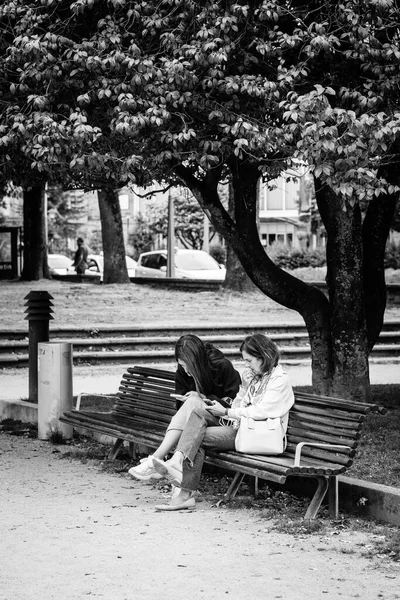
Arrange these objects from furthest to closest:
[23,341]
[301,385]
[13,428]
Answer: [23,341], [301,385], [13,428]

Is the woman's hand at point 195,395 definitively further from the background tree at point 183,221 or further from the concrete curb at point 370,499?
the background tree at point 183,221

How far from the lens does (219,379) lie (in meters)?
7.83

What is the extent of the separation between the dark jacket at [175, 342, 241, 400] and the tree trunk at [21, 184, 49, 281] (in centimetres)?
2070

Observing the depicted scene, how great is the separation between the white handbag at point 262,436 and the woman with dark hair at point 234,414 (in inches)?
1.6

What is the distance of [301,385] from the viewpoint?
1358 cm

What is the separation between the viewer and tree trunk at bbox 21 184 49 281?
93.2 feet

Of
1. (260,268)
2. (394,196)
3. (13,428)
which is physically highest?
(394,196)

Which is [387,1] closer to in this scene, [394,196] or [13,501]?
[394,196]

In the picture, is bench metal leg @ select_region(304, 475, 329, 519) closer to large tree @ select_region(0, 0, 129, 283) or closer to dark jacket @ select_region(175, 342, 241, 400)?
dark jacket @ select_region(175, 342, 241, 400)

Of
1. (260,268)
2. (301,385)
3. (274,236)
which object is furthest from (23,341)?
(274,236)

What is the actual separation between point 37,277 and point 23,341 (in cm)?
1254

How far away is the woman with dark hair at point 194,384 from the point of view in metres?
7.58

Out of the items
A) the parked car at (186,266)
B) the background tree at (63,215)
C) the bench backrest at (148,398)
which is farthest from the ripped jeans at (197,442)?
the background tree at (63,215)

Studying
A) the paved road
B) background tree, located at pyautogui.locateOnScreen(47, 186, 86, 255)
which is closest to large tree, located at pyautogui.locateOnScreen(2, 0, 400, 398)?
the paved road
